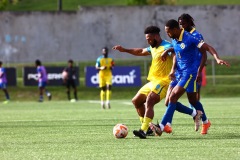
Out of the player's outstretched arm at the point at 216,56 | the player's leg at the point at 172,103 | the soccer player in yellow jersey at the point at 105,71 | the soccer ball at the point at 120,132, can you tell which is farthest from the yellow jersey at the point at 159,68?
the soccer player in yellow jersey at the point at 105,71

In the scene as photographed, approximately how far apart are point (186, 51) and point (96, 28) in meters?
42.7

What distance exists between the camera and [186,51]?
15.4m

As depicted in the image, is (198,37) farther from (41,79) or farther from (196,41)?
(41,79)

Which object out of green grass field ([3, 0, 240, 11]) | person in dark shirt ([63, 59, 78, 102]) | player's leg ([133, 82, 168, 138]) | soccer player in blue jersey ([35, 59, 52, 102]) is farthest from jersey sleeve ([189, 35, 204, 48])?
green grass field ([3, 0, 240, 11])

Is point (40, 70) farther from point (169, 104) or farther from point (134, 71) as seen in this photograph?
point (169, 104)

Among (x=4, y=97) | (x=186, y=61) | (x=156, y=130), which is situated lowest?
(x=4, y=97)

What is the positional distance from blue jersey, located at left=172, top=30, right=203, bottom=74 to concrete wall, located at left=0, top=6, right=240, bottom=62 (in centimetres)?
4186

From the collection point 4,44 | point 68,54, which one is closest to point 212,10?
point 68,54

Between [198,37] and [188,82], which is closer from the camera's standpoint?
[198,37]

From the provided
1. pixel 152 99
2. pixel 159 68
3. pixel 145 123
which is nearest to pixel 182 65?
pixel 159 68

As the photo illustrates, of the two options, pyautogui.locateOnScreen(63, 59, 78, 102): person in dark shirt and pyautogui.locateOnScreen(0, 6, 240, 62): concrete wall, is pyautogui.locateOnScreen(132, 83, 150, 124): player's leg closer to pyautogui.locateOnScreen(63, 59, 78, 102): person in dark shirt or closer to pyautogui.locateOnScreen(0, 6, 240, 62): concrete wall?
pyautogui.locateOnScreen(63, 59, 78, 102): person in dark shirt

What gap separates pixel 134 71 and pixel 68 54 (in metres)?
15.6

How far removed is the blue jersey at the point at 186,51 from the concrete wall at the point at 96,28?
137 ft

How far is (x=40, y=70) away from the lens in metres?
41.8
